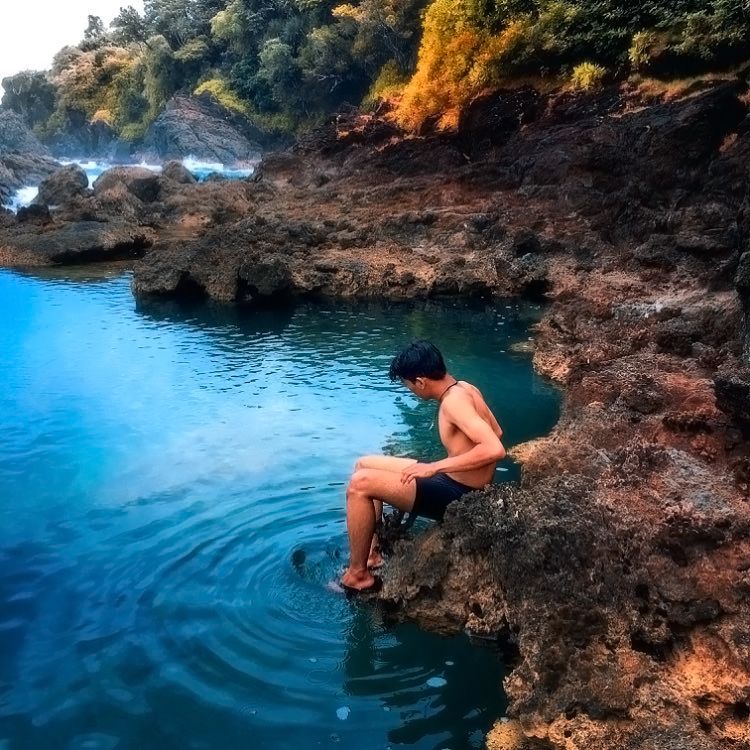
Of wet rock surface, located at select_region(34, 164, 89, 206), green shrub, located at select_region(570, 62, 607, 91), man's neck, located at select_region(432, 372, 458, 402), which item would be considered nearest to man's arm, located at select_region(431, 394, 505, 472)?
man's neck, located at select_region(432, 372, 458, 402)

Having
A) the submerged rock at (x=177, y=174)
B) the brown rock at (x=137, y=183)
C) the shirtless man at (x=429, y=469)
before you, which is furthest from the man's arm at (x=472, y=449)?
the submerged rock at (x=177, y=174)

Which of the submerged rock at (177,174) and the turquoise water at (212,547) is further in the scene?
the submerged rock at (177,174)

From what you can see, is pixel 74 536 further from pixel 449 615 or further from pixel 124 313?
pixel 124 313

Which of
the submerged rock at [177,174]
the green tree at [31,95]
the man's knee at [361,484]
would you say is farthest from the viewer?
the green tree at [31,95]

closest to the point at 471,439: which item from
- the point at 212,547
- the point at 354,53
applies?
the point at 212,547

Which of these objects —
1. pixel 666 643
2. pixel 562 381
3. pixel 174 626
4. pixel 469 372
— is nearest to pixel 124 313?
pixel 469 372

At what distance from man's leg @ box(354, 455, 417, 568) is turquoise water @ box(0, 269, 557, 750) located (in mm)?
366

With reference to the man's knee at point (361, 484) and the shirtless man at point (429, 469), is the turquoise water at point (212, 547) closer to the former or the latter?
the shirtless man at point (429, 469)

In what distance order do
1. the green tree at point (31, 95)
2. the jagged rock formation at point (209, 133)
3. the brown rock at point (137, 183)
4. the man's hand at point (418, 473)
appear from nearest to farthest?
the man's hand at point (418, 473) < the brown rock at point (137, 183) < the jagged rock formation at point (209, 133) < the green tree at point (31, 95)

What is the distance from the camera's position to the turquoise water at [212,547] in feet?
14.6

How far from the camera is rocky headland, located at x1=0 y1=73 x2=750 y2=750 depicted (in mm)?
4016

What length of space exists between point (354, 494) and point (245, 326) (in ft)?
32.2

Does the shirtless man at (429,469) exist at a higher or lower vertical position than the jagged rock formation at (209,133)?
lower

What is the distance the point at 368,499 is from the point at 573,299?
841cm
